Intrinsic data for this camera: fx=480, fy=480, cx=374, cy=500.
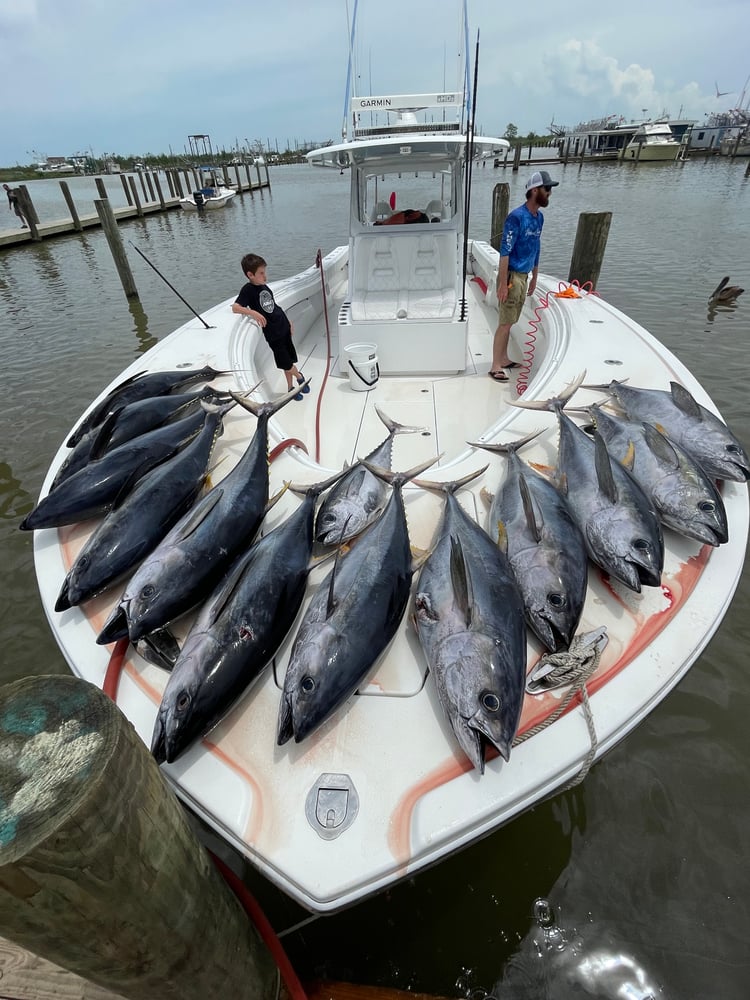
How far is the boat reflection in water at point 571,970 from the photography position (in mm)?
1965

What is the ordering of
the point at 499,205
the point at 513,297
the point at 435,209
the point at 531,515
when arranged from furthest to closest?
the point at 499,205
the point at 435,209
the point at 513,297
the point at 531,515

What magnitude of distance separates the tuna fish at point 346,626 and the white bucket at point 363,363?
2.97m

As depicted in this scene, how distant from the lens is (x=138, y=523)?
A: 2383 mm

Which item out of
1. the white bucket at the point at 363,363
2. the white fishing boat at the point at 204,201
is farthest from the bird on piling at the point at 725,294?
the white fishing boat at the point at 204,201

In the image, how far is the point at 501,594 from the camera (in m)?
1.90

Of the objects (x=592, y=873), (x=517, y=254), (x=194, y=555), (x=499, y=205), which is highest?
(x=517, y=254)

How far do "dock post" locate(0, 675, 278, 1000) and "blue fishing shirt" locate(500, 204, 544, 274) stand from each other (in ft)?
16.9

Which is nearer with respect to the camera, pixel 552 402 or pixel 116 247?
pixel 552 402

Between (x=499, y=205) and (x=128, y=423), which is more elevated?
(x=499, y=205)

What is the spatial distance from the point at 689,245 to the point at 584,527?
52.5 feet

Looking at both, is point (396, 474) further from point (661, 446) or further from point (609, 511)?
point (661, 446)

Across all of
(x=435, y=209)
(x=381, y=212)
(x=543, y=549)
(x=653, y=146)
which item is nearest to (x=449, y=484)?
(x=543, y=549)

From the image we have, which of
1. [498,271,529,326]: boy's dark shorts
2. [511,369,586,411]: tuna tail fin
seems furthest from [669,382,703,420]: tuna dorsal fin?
[498,271,529,326]: boy's dark shorts

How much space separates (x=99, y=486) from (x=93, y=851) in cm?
204
